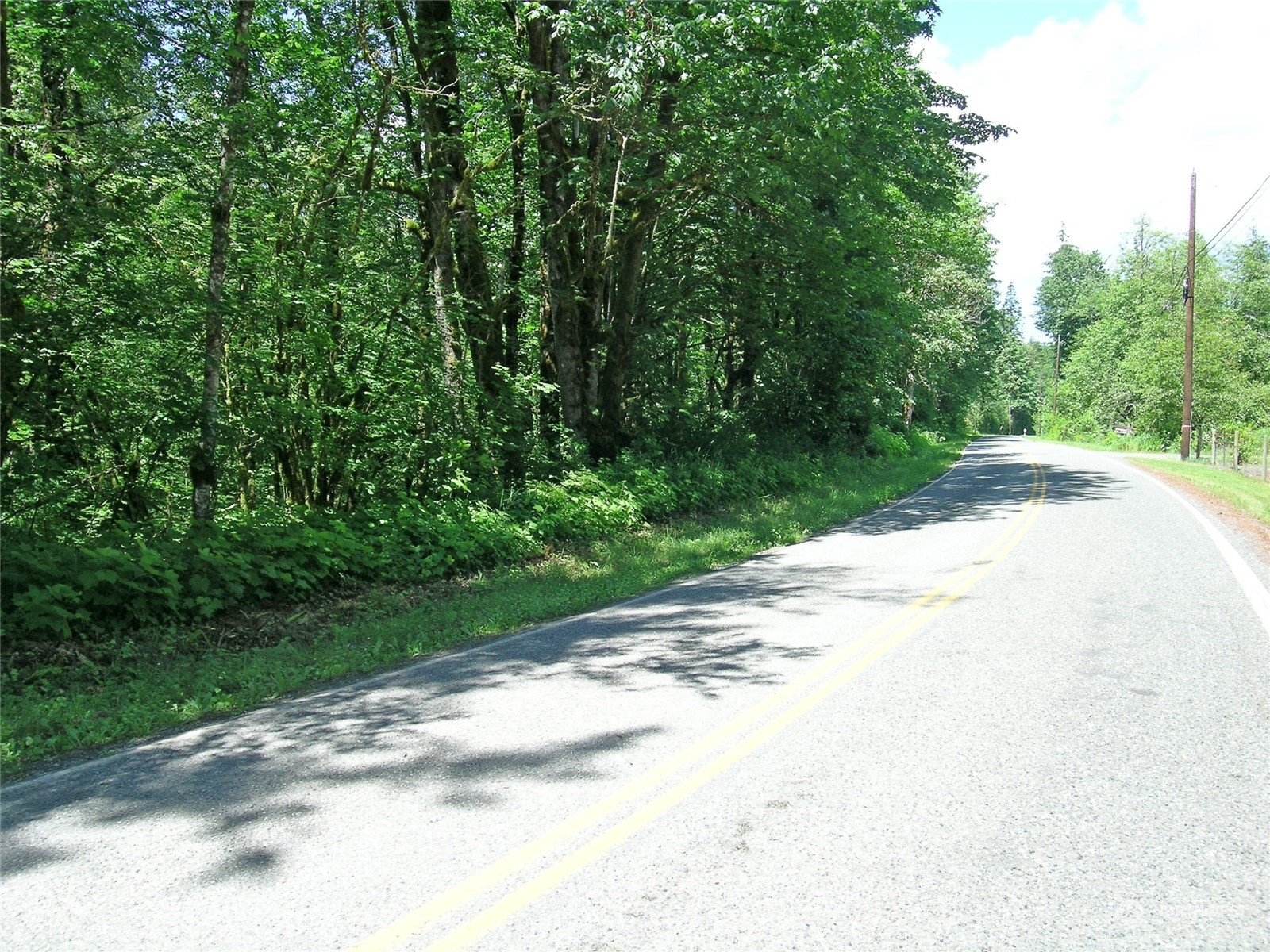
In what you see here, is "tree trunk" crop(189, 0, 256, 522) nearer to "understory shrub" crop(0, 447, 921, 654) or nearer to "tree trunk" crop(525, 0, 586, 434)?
"understory shrub" crop(0, 447, 921, 654)

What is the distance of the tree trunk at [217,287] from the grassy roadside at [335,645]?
7.03ft

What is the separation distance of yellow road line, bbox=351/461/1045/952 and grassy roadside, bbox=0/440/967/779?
2.97m

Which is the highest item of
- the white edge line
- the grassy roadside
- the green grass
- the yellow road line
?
the green grass

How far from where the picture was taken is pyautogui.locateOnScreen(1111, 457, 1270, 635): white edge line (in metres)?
7.80

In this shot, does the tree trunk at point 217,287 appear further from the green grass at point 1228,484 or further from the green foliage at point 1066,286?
the green foliage at point 1066,286

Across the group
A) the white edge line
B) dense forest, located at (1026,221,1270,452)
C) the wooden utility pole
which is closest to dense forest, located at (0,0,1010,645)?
the white edge line

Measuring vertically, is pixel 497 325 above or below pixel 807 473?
above

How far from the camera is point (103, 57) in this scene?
9.60 m

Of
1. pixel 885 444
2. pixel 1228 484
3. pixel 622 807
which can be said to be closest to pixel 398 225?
pixel 622 807

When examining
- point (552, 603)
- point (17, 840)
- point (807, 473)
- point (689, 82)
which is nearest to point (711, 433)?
point (807, 473)

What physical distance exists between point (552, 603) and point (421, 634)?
5.10 ft

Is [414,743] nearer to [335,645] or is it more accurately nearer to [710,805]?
[710,805]

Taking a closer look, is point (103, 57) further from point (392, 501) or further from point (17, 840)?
point (17, 840)

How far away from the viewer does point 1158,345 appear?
43.9m
